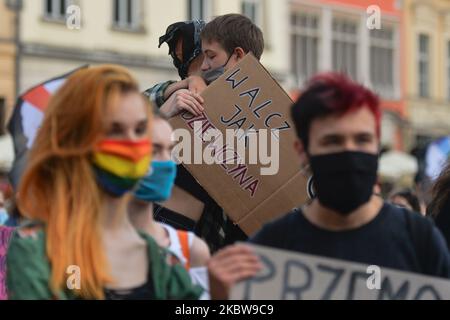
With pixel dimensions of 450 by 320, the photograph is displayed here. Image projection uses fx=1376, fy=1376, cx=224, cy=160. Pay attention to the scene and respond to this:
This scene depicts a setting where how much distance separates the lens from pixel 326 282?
12.2 feet

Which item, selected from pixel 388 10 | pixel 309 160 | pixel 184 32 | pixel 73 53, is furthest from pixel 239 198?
pixel 388 10

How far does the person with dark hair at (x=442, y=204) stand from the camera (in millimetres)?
5352

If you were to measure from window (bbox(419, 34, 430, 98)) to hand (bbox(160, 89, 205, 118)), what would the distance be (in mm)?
30887

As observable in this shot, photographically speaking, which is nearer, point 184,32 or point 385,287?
point 385,287

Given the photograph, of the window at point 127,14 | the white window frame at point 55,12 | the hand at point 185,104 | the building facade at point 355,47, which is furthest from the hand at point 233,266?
the building facade at point 355,47

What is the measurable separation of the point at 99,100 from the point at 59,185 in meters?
0.26

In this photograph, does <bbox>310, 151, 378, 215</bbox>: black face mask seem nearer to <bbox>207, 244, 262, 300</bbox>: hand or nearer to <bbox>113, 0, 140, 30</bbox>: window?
<bbox>207, 244, 262, 300</bbox>: hand

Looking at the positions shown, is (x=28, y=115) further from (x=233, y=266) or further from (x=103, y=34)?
(x=103, y=34)

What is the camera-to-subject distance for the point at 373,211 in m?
3.93

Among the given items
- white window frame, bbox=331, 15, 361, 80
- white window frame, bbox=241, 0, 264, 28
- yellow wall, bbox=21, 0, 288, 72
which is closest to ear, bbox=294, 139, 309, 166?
yellow wall, bbox=21, 0, 288, 72

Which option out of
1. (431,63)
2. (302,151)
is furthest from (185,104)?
(431,63)

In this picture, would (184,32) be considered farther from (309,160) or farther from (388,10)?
(388,10)

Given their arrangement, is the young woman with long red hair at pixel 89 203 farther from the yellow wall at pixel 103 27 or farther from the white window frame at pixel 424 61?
the white window frame at pixel 424 61

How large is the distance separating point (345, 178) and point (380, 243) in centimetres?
24
